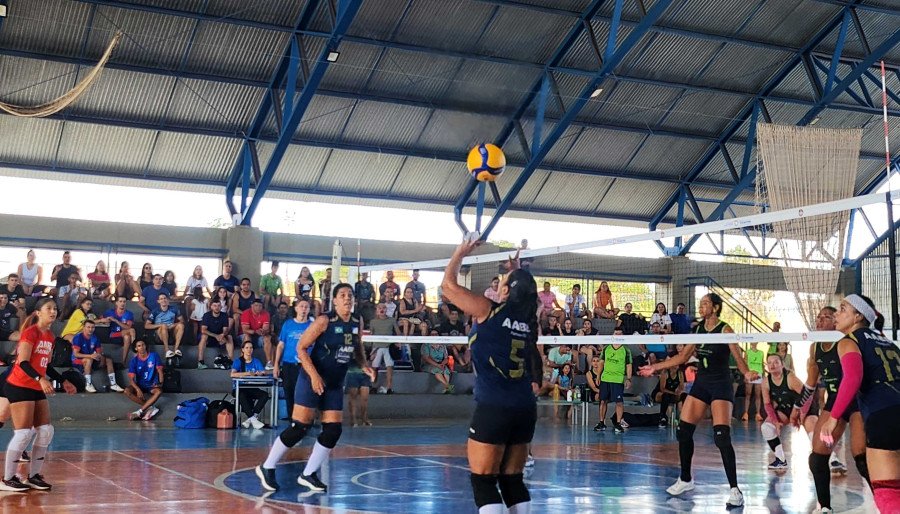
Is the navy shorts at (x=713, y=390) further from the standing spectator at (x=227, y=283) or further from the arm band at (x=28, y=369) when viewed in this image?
the standing spectator at (x=227, y=283)

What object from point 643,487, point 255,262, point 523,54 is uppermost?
point 523,54

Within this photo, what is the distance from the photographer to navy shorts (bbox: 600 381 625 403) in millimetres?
20453

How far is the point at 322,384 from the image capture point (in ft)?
32.4

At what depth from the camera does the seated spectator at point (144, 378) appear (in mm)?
19047

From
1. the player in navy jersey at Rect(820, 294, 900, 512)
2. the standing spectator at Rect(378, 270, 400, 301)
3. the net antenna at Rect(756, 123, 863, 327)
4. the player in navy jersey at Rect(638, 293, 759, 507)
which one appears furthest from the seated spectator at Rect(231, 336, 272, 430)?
the player in navy jersey at Rect(820, 294, 900, 512)

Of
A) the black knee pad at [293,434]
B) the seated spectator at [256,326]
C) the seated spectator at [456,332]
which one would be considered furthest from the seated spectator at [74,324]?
the black knee pad at [293,434]

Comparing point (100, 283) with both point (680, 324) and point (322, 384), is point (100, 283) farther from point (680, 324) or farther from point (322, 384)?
point (680, 324)

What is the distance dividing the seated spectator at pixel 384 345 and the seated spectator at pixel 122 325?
212 inches

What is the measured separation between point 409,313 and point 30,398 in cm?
1385

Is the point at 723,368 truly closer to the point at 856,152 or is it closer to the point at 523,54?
the point at 856,152

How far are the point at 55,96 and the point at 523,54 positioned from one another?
11.9 m

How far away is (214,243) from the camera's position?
2619 cm

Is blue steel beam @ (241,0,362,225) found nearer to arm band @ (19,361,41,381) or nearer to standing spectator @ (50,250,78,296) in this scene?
standing spectator @ (50,250,78,296)

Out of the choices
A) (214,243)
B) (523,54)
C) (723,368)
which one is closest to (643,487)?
(723,368)
